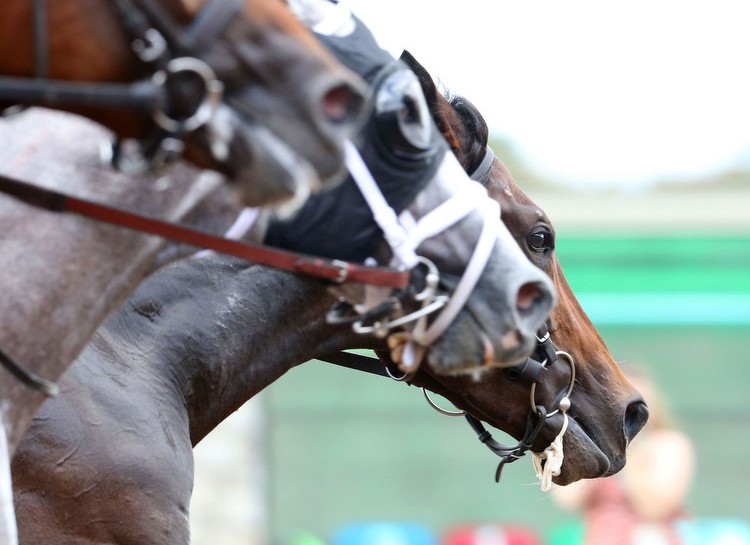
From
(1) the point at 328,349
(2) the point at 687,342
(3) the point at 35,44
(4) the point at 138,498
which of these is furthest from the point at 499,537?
(3) the point at 35,44

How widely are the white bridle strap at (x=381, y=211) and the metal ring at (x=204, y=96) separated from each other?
0.49m

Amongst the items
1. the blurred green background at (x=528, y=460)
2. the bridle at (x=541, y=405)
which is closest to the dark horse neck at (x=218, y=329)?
the bridle at (x=541, y=405)

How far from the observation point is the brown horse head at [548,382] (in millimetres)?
3852

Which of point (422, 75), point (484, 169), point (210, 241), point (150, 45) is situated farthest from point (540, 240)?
point (150, 45)

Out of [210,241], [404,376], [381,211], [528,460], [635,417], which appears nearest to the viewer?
[210,241]

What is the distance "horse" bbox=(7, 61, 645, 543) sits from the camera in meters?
3.14

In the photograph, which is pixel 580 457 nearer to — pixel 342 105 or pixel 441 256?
pixel 441 256

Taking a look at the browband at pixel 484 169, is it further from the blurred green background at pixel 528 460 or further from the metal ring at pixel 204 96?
the blurred green background at pixel 528 460

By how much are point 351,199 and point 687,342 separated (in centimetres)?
772

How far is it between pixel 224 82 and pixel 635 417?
2.41 meters

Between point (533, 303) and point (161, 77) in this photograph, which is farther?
point (533, 303)

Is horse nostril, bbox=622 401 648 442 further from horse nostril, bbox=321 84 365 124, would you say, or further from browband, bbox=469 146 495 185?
horse nostril, bbox=321 84 365 124

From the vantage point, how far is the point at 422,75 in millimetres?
3660

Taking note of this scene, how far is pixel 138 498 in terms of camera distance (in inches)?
127
